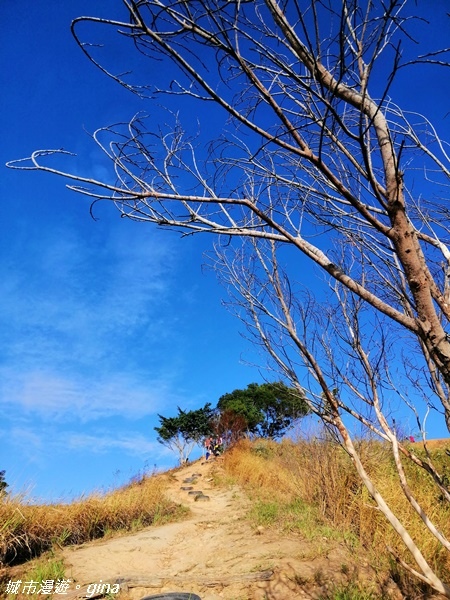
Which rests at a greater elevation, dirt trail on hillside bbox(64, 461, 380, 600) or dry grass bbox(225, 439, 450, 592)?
dry grass bbox(225, 439, 450, 592)

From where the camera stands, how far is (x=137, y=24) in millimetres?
1313

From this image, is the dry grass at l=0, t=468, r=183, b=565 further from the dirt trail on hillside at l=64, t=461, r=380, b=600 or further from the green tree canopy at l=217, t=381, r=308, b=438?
the green tree canopy at l=217, t=381, r=308, b=438

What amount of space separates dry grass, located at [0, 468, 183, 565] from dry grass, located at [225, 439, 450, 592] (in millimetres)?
2368

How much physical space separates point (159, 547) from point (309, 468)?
2.84 m

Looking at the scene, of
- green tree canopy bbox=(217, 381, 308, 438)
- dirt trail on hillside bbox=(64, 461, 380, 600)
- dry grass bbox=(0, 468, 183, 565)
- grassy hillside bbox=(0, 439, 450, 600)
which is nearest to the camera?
dirt trail on hillside bbox=(64, 461, 380, 600)

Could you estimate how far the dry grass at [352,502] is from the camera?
516 cm

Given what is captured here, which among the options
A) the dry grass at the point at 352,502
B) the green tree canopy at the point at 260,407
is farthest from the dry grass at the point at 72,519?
the green tree canopy at the point at 260,407

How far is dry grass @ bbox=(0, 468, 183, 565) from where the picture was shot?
19.8 feet

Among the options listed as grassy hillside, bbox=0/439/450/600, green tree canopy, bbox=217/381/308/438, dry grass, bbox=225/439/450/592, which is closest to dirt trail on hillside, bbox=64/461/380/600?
grassy hillside, bbox=0/439/450/600

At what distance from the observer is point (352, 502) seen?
6.33 metres

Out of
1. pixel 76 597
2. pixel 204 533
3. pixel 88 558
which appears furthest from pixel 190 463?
pixel 76 597

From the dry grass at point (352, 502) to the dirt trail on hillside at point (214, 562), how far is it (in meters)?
0.45

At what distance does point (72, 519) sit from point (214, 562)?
3.09 metres

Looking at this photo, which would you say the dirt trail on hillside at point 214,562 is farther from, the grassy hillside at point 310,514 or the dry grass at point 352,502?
the dry grass at point 352,502
